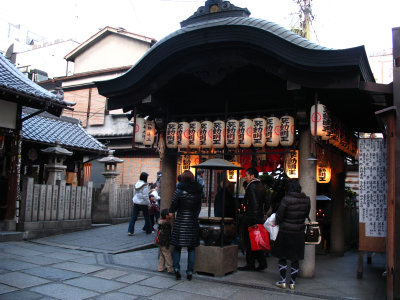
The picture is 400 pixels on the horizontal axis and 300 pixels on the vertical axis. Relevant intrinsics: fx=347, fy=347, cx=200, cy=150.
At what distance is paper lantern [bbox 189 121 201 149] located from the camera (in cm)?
993

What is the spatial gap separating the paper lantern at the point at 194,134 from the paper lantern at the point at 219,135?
54 centimetres

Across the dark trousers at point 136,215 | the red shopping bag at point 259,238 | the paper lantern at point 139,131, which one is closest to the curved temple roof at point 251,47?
the paper lantern at point 139,131

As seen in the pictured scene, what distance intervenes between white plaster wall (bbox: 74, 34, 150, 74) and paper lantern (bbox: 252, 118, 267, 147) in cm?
1760

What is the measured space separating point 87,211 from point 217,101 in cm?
699

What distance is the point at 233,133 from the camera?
9.30m

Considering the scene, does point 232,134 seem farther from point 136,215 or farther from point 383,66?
point 383,66

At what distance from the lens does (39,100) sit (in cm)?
1171

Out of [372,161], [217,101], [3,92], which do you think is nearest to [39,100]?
[3,92]

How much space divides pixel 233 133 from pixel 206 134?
0.85 metres

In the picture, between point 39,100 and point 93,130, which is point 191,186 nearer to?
point 39,100

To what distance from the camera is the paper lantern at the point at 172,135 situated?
1028 cm

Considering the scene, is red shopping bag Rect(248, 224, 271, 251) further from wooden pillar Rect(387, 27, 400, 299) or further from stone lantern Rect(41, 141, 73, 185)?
stone lantern Rect(41, 141, 73, 185)

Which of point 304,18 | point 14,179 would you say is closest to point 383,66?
point 304,18

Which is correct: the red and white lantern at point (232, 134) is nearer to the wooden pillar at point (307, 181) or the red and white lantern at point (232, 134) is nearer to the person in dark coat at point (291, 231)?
the wooden pillar at point (307, 181)
